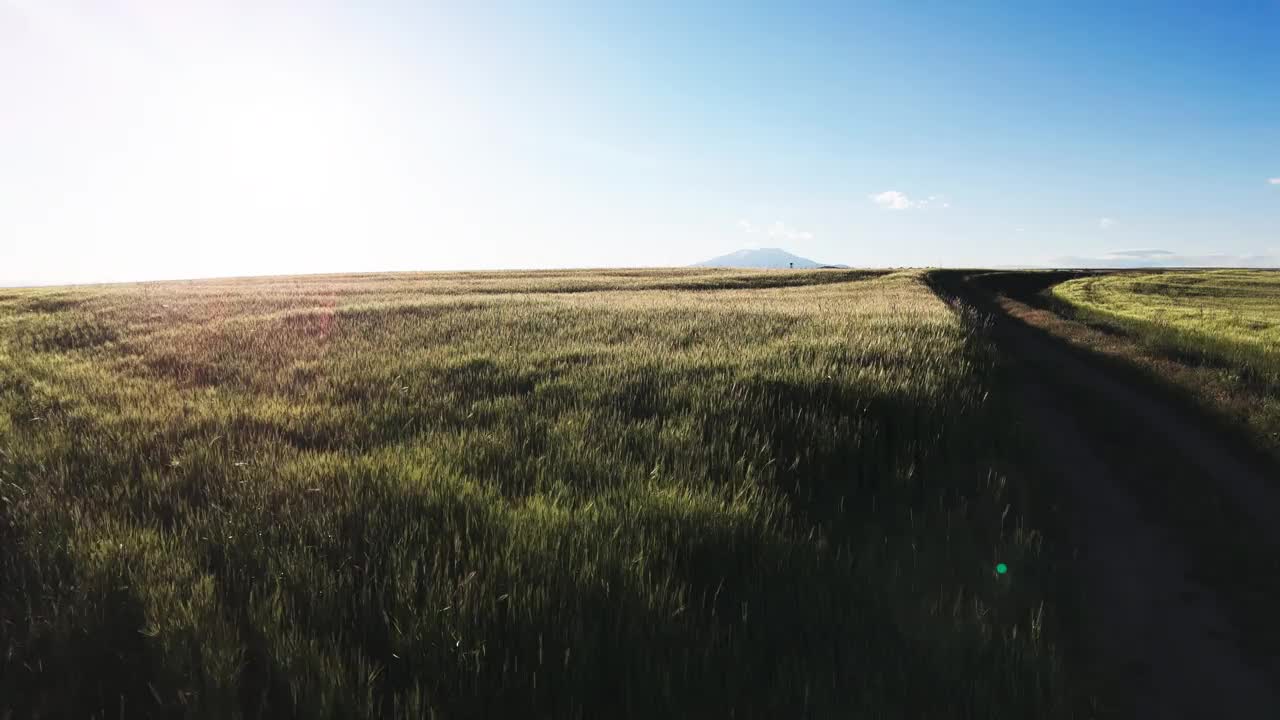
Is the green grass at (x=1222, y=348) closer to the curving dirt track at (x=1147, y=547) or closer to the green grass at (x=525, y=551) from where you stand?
the curving dirt track at (x=1147, y=547)

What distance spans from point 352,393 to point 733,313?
31.3 feet

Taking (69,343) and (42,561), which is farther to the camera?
(69,343)

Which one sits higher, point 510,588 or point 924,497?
point 510,588

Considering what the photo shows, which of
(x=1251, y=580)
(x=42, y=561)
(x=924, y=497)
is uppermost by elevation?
(x=42, y=561)

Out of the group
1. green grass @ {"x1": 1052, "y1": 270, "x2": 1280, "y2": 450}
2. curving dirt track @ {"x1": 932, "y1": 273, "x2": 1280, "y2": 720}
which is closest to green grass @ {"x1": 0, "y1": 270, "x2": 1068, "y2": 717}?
curving dirt track @ {"x1": 932, "y1": 273, "x2": 1280, "y2": 720}

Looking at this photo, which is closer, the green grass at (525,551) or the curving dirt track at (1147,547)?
the green grass at (525,551)

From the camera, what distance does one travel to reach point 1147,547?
5.46 m

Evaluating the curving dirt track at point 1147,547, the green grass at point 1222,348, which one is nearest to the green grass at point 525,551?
the curving dirt track at point 1147,547

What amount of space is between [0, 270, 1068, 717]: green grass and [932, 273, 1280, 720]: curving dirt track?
0.77 metres

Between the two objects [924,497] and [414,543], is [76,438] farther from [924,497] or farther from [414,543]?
[924,497]

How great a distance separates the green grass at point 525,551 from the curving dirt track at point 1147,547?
0.77 m

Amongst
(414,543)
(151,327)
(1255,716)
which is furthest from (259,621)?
(151,327)

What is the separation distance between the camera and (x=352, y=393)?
6.19m

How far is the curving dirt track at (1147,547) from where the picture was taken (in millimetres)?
3510
